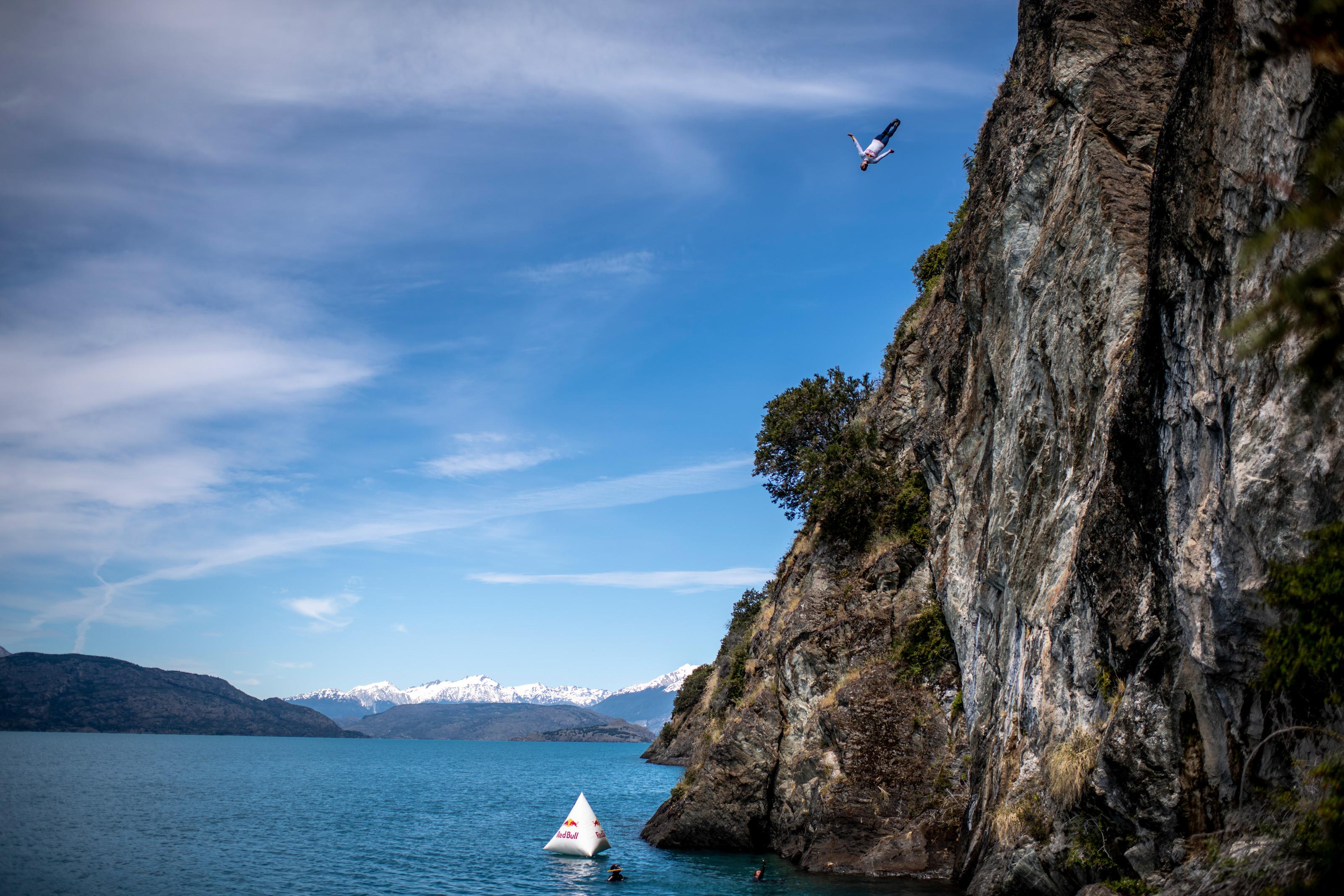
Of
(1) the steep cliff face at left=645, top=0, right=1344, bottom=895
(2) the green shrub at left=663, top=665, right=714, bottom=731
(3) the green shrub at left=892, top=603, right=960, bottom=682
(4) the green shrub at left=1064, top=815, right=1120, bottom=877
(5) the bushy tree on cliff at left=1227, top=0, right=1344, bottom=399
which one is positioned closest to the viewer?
(5) the bushy tree on cliff at left=1227, top=0, right=1344, bottom=399

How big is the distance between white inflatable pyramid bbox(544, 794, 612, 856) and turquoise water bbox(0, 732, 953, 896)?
0.57 m

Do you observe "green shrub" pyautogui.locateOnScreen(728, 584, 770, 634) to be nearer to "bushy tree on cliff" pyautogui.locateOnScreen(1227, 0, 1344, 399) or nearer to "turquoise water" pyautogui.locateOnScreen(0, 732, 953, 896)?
"turquoise water" pyautogui.locateOnScreen(0, 732, 953, 896)

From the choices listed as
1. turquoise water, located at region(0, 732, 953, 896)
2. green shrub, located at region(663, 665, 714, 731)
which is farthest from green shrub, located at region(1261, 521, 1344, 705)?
green shrub, located at region(663, 665, 714, 731)

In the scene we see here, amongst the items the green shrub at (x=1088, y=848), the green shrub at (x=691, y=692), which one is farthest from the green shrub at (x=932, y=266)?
the green shrub at (x=691, y=692)

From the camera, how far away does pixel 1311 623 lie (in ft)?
34.9

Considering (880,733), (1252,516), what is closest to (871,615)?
(880,733)

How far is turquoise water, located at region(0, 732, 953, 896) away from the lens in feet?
95.8

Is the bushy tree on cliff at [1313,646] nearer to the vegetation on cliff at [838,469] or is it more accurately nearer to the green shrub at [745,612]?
the vegetation on cliff at [838,469]

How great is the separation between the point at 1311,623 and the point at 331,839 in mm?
45620

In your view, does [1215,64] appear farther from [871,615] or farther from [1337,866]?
[871,615]

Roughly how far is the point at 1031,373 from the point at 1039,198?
4.59m

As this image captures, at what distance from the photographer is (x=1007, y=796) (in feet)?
65.3

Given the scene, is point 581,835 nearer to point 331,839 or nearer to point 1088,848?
point 331,839

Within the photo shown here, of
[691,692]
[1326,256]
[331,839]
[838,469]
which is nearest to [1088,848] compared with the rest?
[1326,256]
